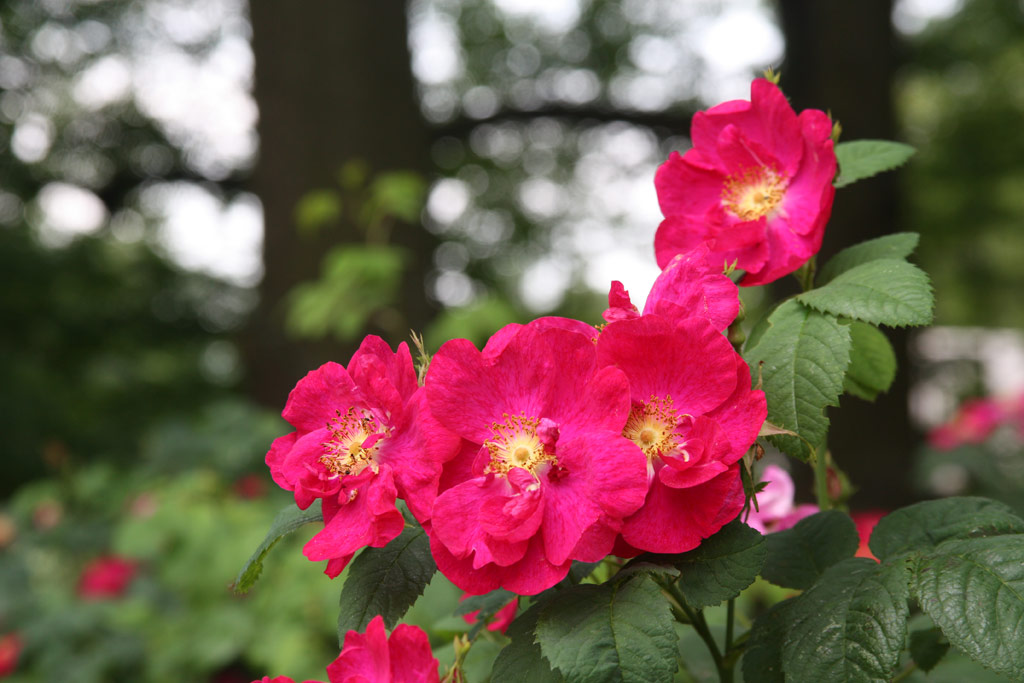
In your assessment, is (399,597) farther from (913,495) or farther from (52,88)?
(52,88)

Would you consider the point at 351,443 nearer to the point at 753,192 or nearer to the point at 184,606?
the point at 753,192

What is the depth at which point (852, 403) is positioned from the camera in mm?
4492

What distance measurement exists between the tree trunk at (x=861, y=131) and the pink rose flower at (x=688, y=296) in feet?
12.3

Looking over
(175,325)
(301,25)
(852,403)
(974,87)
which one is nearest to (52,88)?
(175,325)

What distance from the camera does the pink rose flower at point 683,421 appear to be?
1.92 ft

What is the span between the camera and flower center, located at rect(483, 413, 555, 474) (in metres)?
0.60

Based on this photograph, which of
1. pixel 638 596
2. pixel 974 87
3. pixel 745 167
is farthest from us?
pixel 974 87

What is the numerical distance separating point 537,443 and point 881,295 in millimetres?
300

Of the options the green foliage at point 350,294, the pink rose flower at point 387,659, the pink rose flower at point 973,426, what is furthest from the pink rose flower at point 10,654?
the pink rose flower at point 973,426

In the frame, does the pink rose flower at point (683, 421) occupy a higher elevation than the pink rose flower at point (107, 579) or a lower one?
higher

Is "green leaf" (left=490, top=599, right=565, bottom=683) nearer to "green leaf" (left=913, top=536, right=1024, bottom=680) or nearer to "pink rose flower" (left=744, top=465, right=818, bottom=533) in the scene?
"green leaf" (left=913, top=536, right=1024, bottom=680)

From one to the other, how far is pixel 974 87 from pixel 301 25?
6838 mm

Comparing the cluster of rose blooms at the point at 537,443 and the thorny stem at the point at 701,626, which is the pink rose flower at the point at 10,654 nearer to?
the cluster of rose blooms at the point at 537,443

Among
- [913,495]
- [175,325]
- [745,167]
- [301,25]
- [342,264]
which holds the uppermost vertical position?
[301,25]
